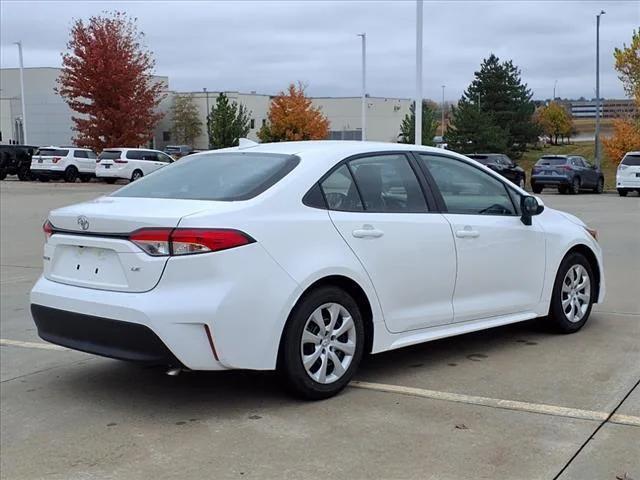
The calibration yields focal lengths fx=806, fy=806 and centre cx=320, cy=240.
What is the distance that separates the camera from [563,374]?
18.2 feet

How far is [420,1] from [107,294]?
2028cm

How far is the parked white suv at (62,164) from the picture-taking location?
39.2 m

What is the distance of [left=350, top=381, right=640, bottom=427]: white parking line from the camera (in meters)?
4.62

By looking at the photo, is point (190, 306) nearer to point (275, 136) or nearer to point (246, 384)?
point (246, 384)

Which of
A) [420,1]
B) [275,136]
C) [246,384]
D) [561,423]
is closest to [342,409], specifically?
[246,384]

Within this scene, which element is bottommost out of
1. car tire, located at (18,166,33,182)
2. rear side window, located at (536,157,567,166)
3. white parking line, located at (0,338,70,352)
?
white parking line, located at (0,338,70,352)

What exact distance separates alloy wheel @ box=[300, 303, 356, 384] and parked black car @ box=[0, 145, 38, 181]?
132 feet

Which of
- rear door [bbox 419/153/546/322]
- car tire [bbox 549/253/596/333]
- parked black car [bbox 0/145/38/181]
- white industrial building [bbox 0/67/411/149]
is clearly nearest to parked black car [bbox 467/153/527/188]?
parked black car [bbox 0/145/38/181]

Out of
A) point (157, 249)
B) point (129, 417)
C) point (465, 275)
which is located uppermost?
point (157, 249)

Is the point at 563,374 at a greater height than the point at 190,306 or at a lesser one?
lesser

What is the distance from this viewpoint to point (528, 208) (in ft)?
21.0

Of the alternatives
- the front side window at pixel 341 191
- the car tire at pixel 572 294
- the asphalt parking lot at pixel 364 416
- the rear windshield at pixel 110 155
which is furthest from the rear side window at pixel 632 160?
the front side window at pixel 341 191

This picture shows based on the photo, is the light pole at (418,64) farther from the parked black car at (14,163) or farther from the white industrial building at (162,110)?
the white industrial building at (162,110)

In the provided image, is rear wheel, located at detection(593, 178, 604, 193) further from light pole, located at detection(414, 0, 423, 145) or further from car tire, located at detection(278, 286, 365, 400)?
car tire, located at detection(278, 286, 365, 400)
